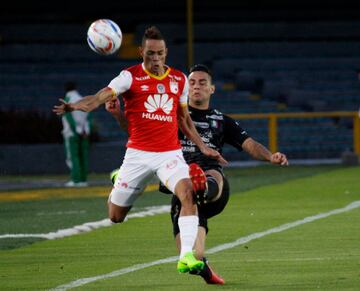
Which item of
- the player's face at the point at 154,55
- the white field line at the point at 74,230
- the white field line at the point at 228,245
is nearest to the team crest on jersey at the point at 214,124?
the player's face at the point at 154,55

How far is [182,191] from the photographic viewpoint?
11297 millimetres

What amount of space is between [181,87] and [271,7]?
3860cm

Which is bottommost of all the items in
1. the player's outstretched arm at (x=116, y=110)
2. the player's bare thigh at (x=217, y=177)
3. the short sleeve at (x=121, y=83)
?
the player's bare thigh at (x=217, y=177)

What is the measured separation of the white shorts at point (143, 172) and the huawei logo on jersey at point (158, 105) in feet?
1.02

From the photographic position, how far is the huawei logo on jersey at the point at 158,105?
11.7 meters

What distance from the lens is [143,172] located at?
1177 cm

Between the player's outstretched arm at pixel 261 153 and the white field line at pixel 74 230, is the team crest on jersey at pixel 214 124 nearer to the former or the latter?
the player's outstretched arm at pixel 261 153

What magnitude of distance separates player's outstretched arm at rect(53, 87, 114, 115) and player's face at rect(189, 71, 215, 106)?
1086 millimetres

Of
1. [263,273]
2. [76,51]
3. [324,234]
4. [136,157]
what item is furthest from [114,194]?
[76,51]

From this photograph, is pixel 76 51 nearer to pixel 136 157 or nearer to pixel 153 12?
pixel 153 12

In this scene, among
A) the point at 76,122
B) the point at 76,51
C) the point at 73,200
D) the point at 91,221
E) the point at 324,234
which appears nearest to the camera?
the point at 324,234

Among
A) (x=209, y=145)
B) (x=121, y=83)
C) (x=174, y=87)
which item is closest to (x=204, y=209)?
(x=209, y=145)

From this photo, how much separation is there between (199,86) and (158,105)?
66cm

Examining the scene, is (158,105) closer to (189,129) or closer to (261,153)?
(189,129)
